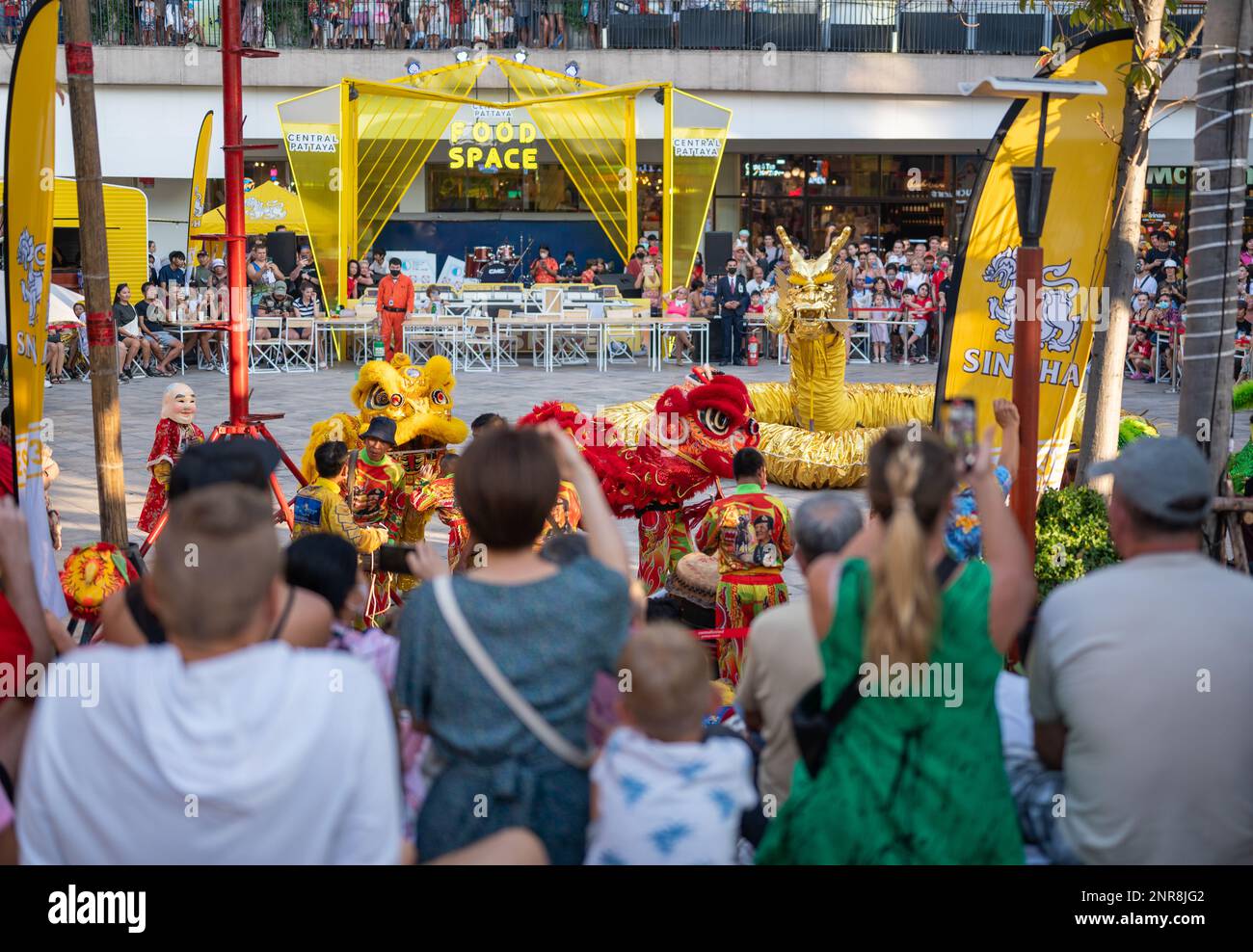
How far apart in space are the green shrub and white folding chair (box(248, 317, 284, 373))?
15.3 m

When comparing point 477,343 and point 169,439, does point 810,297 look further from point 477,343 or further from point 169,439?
point 477,343

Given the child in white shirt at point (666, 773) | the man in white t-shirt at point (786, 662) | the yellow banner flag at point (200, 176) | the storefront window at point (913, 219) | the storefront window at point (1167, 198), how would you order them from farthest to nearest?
the storefront window at point (913, 219) → the storefront window at point (1167, 198) → the yellow banner flag at point (200, 176) → the man in white t-shirt at point (786, 662) → the child in white shirt at point (666, 773)

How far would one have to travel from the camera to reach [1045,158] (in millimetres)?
7102

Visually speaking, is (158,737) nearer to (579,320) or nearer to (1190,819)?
(1190,819)

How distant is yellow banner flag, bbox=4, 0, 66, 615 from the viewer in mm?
4797

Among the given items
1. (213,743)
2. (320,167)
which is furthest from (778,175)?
(213,743)

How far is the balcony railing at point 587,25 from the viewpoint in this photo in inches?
1065

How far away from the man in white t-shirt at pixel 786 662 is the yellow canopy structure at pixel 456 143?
1655cm

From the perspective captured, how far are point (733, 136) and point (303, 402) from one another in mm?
14280

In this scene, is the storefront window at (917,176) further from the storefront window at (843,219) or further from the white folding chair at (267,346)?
the white folding chair at (267,346)

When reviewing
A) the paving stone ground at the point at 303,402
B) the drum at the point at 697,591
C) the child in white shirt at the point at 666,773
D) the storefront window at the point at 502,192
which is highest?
the storefront window at the point at 502,192

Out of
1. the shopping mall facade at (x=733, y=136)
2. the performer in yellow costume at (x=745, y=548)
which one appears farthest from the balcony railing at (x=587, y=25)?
the performer in yellow costume at (x=745, y=548)

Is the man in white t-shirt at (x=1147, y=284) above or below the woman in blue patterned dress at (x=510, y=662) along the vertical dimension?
above
